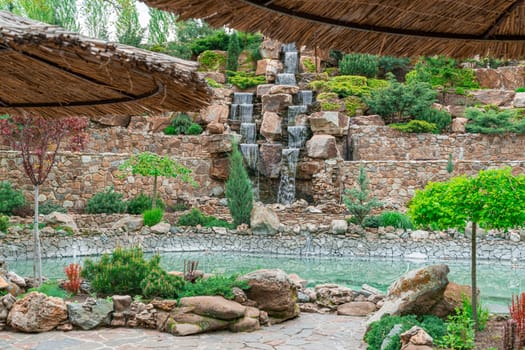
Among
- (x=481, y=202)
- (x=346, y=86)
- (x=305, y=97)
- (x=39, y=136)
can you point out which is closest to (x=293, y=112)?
(x=305, y=97)

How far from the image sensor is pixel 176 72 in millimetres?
2463

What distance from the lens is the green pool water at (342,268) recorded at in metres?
9.38

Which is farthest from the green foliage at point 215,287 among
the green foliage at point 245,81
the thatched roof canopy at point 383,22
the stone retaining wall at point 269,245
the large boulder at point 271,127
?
the green foliage at point 245,81

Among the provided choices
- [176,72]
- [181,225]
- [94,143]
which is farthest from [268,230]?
[176,72]

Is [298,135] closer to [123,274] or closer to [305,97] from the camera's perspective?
[305,97]

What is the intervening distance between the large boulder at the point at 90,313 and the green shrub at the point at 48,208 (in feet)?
32.2

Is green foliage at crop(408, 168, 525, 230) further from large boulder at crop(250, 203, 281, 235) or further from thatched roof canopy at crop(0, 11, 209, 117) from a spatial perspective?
large boulder at crop(250, 203, 281, 235)

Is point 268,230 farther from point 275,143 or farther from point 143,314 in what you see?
point 143,314

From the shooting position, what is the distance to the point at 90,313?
18.1 ft

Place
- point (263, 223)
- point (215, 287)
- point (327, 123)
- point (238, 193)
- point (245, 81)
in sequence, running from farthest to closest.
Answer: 1. point (245, 81)
2. point (327, 123)
3. point (238, 193)
4. point (263, 223)
5. point (215, 287)

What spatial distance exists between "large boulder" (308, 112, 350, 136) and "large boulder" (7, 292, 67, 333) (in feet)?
43.2

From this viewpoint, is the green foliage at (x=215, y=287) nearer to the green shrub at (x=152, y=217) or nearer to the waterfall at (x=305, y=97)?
→ the green shrub at (x=152, y=217)

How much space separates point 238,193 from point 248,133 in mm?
5332

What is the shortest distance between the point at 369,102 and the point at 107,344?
52.6 feet
